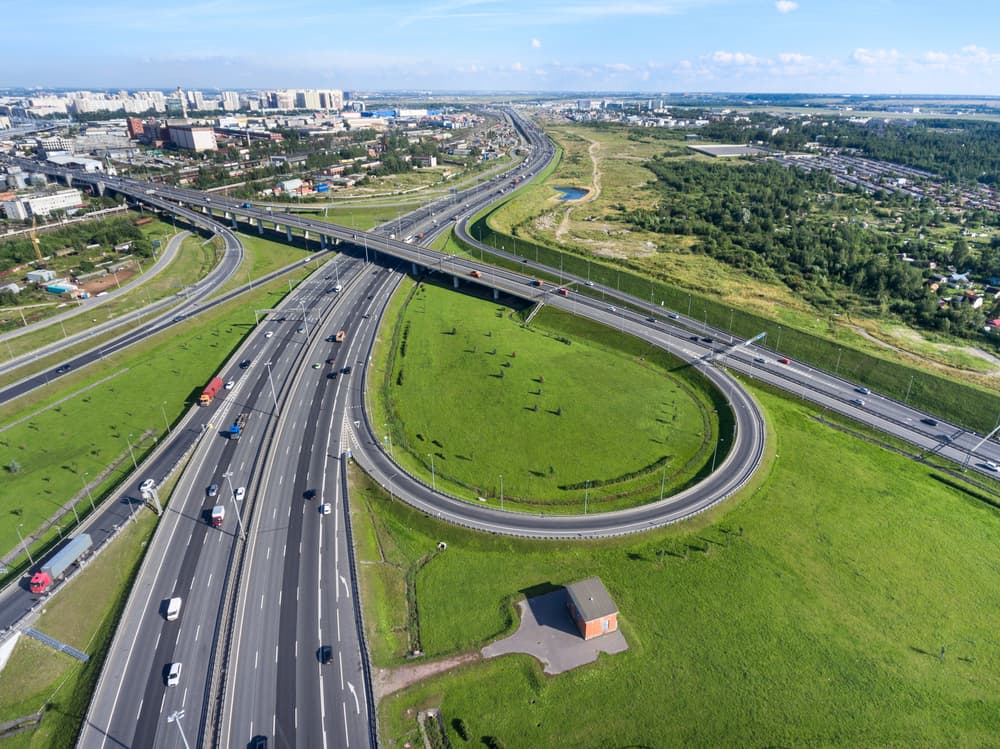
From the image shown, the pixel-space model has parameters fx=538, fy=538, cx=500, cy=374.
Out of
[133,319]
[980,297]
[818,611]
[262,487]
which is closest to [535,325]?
[262,487]

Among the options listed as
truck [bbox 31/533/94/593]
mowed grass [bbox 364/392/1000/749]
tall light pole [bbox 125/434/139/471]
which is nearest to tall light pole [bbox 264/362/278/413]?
tall light pole [bbox 125/434/139/471]

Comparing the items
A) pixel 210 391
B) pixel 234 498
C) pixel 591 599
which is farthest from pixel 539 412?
pixel 210 391

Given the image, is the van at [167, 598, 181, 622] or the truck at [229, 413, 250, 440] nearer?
the van at [167, 598, 181, 622]

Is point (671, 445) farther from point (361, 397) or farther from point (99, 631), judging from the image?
point (99, 631)

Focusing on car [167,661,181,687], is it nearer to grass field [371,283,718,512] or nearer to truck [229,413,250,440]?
grass field [371,283,718,512]

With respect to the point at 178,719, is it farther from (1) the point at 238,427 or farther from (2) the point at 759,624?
(2) the point at 759,624

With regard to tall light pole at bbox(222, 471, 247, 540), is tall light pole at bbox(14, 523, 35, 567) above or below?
below
